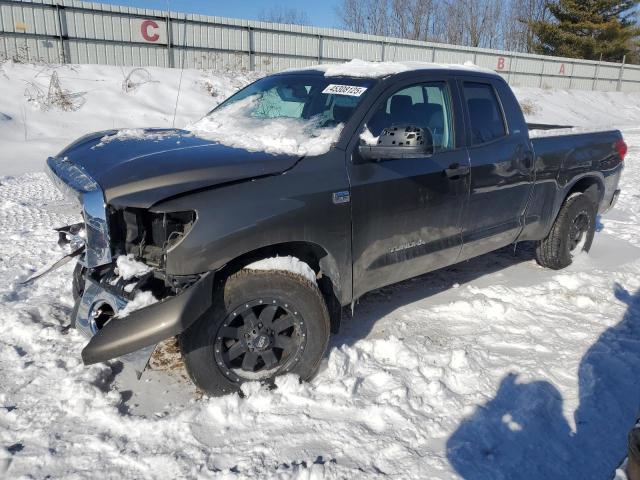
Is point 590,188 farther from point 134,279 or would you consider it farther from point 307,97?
point 134,279

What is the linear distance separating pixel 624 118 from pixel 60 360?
30628 mm

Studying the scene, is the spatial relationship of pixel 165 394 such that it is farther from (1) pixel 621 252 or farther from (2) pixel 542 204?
(1) pixel 621 252

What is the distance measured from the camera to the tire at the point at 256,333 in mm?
2785

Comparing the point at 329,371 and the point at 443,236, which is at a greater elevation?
the point at 443,236

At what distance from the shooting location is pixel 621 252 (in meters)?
5.89

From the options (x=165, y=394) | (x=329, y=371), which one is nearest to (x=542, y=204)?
(x=329, y=371)

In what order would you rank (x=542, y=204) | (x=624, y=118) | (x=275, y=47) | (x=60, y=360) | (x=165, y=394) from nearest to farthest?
(x=165, y=394) → (x=60, y=360) → (x=542, y=204) → (x=275, y=47) → (x=624, y=118)

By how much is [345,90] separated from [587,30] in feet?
132

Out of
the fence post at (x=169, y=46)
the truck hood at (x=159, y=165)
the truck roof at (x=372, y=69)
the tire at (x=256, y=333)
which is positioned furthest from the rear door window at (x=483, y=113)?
the fence post at (x=169, y=46)

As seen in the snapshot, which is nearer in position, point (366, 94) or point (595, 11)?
point (366, 94)

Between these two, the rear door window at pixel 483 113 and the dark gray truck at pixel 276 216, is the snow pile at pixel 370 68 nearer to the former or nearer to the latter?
the dark gray truck at pixel 276 216

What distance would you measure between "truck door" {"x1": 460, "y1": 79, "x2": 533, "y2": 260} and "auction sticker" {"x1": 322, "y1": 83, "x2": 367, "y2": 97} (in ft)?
3.20

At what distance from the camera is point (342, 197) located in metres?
3.11

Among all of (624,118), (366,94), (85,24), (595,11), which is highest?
(595,11)
